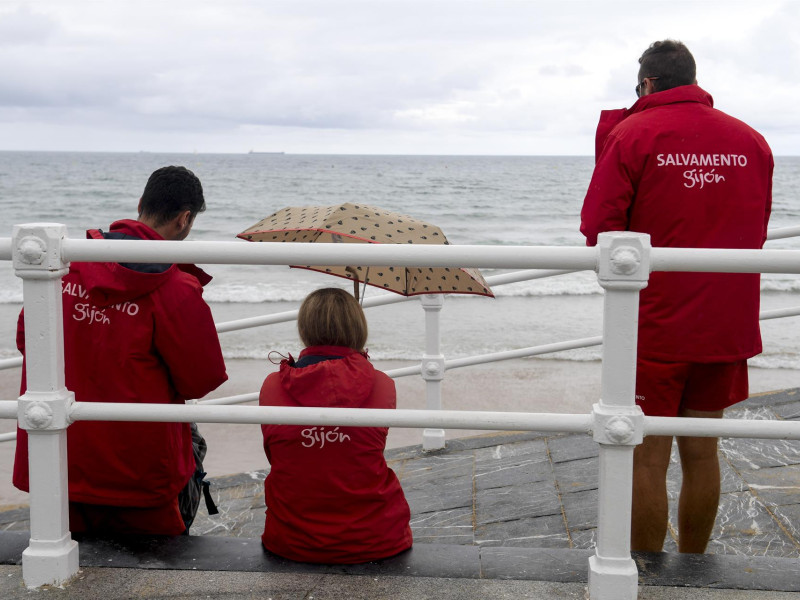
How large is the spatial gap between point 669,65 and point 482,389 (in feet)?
19.8

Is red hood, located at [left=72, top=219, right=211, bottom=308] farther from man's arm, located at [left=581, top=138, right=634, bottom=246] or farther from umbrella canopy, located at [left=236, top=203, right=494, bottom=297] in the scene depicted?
man's arm, located at [left=581, top=138, right=634, bottom=246]

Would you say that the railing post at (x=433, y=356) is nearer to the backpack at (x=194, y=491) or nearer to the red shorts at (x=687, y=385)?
the backpack at (x=194, y=491)

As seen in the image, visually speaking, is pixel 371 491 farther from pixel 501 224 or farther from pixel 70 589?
pixel 501 224

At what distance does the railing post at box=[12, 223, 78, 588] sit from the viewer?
2.15 m

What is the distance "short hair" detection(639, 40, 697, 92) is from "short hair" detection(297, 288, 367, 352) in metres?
1.22

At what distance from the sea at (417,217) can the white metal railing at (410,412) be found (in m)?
7.90

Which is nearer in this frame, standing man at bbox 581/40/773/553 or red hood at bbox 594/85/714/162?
standing man at bbox 581/40/773/553

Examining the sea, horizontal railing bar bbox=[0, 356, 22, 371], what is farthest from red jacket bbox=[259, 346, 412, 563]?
the sea

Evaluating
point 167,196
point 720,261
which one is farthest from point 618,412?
point 167,196

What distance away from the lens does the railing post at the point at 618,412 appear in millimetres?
2051

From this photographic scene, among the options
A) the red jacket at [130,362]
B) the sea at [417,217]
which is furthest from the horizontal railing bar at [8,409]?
the sea at [417,217]

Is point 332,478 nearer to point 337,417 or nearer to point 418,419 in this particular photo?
point 337,417

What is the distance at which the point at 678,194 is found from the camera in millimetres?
2541

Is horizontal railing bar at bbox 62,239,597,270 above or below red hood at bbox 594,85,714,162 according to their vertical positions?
below
